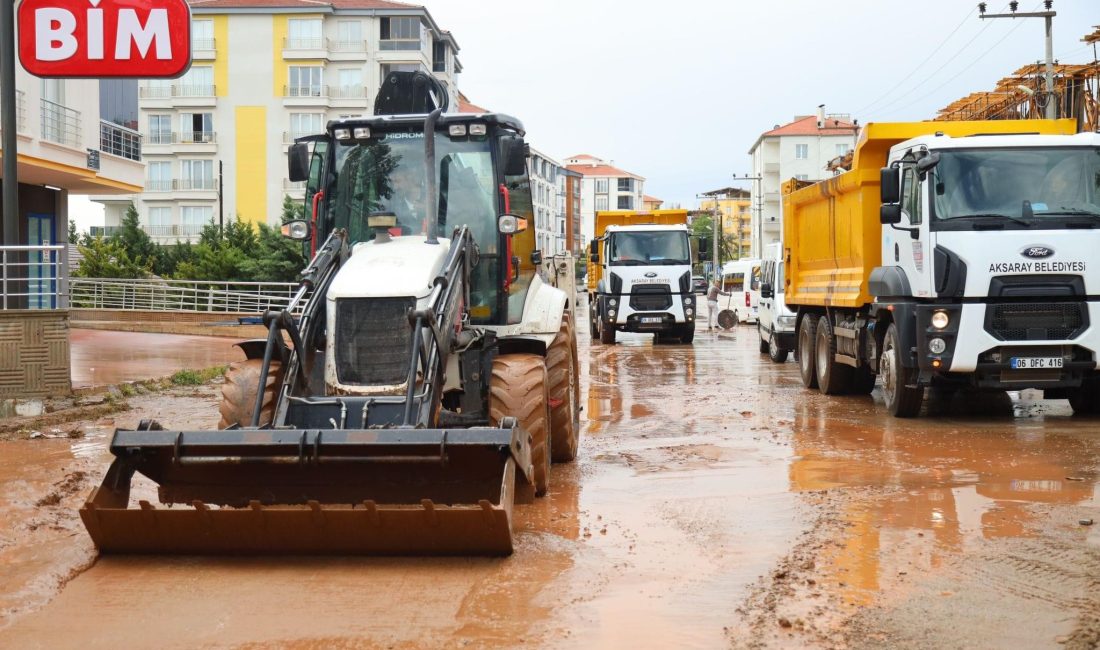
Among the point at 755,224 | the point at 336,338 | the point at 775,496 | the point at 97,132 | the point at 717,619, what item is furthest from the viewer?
the point at 755,224

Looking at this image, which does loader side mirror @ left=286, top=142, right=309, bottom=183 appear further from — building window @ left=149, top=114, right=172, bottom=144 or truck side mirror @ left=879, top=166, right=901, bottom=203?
building window @ left=149, top=114, right=172, bottom=144

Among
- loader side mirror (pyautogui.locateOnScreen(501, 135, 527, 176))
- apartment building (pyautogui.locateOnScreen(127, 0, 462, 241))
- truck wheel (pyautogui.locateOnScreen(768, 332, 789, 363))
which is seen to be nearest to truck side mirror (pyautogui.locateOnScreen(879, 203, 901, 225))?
loader side mirror (pyautogui.locateOnScreen(501, 135, 527, 176))

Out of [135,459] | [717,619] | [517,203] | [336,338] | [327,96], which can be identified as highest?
[327,96]

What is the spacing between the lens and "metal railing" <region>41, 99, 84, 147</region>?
78.2 feet

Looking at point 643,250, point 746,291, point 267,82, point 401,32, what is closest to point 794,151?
point 401,32

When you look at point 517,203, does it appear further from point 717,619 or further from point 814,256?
point 814,256

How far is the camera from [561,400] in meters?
9.45

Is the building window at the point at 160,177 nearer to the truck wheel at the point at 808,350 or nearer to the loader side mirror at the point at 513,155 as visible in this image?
the truck wheel at the point at 808,350

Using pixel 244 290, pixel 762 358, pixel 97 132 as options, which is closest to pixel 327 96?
pixel 244 290

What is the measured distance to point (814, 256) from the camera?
56.3ft

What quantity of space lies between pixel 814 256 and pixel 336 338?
1078 cm

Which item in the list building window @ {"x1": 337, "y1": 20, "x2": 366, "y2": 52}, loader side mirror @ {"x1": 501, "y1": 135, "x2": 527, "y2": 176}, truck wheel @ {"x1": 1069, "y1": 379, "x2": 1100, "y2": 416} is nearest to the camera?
loader side mirror @ {"x1": 501, "y1": 135, "x2": 527, "y2": 176}

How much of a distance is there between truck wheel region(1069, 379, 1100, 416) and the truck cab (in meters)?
14.8

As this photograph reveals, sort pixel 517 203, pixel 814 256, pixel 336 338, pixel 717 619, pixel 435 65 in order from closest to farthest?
pixel 717 619
pixel 336 338
pixel 517 203
pixel 814 256
pixel 435 65
